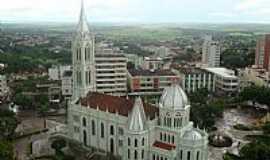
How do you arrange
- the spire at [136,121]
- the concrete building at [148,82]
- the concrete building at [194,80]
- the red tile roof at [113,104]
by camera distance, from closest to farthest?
the spire at [136,121] < the red tile roof at [113,104] < the concrete building at [148,82] < the concrete building at [194,80]

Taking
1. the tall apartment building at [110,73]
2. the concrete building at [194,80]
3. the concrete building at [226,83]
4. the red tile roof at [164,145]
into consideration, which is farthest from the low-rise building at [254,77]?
the red tile roof at [164,145]

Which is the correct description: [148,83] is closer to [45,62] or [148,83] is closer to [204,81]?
[204,81]

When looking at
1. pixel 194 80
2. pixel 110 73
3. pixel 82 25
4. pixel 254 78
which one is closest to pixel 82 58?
pixel 82 25

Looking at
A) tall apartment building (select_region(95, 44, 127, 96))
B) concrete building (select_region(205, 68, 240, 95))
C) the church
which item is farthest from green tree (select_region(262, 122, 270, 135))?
tall apartment building (select_region(95, 44, 127, 96))

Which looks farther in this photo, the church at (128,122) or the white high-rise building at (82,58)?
the white high-rise building at (82,58)

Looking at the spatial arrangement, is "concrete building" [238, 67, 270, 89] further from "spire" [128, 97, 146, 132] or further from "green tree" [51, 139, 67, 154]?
"green tree" [51, 139, 67, 154]

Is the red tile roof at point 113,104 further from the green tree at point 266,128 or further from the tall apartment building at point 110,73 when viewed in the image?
the tall apartment building at point 110,73

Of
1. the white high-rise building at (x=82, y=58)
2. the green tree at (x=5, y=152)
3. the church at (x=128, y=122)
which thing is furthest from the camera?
the white high-rise building at (x=82, y=58)

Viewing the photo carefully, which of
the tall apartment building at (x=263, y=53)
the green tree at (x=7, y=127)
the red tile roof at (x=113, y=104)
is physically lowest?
the green tree at (x=7, y=127)
